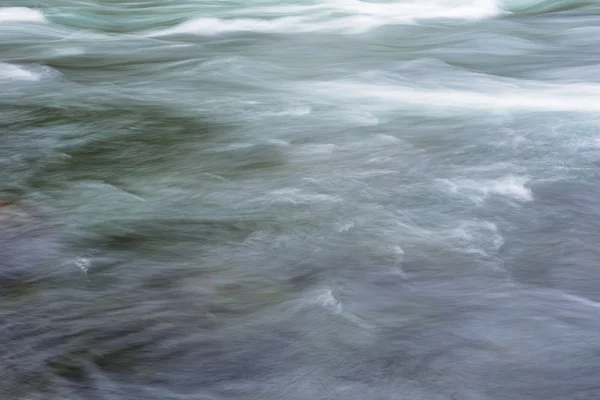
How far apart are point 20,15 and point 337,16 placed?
14.4 ft

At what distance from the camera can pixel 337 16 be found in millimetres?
12344

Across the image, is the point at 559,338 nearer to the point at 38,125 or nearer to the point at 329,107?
the point at 329,107

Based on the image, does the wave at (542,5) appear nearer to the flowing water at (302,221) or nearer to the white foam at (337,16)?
the white foam at (337,16)

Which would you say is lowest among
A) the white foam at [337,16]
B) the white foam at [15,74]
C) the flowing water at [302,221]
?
the flowing water at [302,221]

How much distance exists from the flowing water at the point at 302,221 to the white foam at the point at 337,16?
1.14 m

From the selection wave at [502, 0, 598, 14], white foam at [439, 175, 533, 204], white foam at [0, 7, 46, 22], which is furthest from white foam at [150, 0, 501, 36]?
white foam at [439, 175, 533, 204]

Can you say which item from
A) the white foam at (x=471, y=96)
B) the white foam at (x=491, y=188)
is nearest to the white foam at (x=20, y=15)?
the white foam at (x=471, y=96)

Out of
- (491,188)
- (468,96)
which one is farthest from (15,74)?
(491,188)

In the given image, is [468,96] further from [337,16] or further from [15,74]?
[15,74]

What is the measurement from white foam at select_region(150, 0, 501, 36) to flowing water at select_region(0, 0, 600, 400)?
1.14 meters

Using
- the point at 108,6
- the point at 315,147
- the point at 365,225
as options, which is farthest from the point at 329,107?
the point at 108,6

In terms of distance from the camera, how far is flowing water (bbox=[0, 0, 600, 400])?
4.03 m

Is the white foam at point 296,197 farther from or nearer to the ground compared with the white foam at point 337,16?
nearer to the ground

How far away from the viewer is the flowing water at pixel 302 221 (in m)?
4.03
